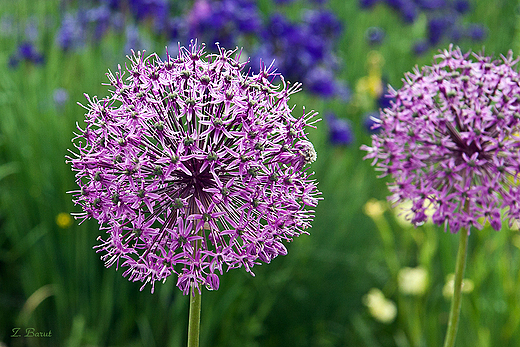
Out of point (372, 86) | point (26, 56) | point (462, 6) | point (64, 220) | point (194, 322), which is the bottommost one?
point (194, 322)

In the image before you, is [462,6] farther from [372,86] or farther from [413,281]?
[413,281]

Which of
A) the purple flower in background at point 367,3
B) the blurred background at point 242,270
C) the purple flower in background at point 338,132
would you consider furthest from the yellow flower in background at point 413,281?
the purple flower in background at point 367,3

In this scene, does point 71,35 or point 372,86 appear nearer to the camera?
point 71,35

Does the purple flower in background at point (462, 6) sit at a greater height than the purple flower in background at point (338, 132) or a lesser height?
greater

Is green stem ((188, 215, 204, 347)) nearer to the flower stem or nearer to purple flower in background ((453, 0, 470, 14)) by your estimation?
the flower stem

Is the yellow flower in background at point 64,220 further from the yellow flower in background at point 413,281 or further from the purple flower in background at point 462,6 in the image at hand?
the purple flower in background at point 462,6

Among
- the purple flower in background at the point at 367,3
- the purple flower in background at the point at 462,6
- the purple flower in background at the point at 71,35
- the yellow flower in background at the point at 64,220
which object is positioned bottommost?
the yellow flower in background at the point at 64,220

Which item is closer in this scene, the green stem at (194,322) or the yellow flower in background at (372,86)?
the green stem at (194,322)

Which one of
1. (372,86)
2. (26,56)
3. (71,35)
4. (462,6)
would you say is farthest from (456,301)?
(462,6)
